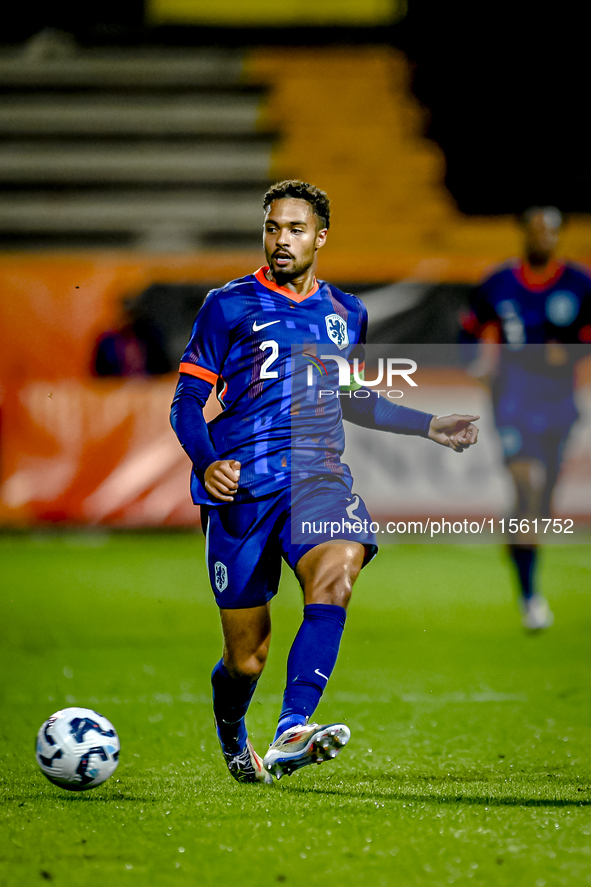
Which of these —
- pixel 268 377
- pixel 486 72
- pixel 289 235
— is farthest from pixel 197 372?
pixel 486 72

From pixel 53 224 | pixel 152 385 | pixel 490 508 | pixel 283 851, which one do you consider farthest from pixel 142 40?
pixel 283 851

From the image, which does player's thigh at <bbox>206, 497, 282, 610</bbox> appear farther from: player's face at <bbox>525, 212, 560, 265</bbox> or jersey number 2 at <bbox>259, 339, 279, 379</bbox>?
player's face at <bbox>525, 212, 560, 265</bbox>

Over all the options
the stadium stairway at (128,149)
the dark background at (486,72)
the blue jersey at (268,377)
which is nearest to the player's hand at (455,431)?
the blue jersey at (268,377)

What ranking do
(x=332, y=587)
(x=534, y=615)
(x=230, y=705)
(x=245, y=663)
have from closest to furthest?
(x=332, y=587)
(x=245, y=663)
(x=230, y=705)
(x=534, y=615)

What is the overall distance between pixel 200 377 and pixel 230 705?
1113 millimetres

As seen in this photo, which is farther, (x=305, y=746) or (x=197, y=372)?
(x=197, y=372)

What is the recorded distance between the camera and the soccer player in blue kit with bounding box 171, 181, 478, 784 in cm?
363

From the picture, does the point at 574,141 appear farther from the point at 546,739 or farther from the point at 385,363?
the point at 546,739

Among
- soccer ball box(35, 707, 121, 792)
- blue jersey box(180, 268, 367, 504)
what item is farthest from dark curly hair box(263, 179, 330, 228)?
soccer ball box(35, 707, 121, 792)

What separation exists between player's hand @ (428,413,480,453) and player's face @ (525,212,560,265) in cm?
400

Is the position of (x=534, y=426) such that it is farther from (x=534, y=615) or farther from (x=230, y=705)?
(x=230, y=705)

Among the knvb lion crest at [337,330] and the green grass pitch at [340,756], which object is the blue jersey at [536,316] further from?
the knvb lion crest at [337,330]

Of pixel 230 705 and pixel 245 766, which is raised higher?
pixel 230 705

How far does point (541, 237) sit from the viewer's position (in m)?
7.50
